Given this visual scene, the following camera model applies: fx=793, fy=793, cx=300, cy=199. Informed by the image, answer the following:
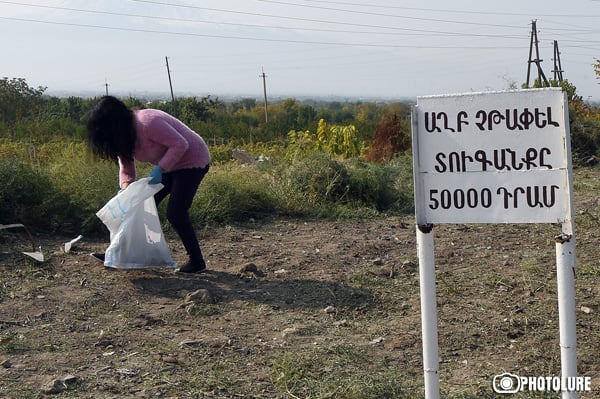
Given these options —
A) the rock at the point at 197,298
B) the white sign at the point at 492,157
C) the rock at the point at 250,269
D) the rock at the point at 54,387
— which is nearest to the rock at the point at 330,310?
the rock at the point at 197,298

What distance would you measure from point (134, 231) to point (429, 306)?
3100 mm

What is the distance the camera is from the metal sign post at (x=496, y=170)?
286 cm

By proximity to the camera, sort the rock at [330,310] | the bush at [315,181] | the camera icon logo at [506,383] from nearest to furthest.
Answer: the camera icon logo at [506,383]
the rock at [330,310]
the bush at [315,181]

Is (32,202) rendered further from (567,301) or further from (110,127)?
(567,301)

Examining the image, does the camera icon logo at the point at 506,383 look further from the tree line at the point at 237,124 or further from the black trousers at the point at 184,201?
the black trousers at the point at 184,201

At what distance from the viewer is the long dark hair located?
535 centimetres

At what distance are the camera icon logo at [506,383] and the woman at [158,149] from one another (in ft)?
8.95

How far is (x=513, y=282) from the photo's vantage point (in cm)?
525

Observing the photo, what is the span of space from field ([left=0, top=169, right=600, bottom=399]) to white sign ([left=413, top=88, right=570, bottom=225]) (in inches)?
39.0

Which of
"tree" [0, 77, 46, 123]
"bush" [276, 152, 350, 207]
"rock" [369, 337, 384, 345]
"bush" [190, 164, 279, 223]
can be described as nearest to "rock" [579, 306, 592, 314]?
"rock" [369, 337, 384, 345]

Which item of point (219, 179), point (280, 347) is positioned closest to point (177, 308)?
point (280, 347)

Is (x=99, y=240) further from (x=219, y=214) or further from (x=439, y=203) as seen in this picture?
(x=439, y=203)

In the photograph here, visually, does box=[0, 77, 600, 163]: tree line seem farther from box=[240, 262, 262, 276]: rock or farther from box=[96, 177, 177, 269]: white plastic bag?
box=[240, 262, 262, 276]: rock

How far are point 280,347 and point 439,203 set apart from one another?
5.10ft
